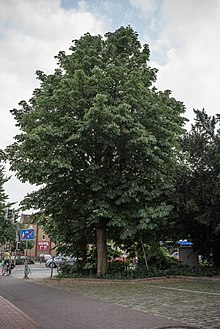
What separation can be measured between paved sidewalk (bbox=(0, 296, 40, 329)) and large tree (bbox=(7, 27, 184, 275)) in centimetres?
726

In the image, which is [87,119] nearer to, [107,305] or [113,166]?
[113,166]

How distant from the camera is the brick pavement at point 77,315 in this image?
24.0 ft

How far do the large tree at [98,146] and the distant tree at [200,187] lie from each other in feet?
2.75

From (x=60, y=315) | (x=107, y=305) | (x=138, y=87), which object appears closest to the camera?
(x=60, y=315)

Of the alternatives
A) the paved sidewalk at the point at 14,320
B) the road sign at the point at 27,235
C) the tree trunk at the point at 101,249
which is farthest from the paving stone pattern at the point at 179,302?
the road sign at the point at 27,235

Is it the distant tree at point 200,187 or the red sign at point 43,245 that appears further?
the red sign at point 43,245

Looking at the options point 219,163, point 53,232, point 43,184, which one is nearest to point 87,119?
point 43,184

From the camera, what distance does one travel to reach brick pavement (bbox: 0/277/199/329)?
7312 millimetres

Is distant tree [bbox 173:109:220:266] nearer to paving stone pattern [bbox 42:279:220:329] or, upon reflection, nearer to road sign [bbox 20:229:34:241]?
paving stone pattern [bbox 42:279:220:329]

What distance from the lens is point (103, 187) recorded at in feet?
57.6

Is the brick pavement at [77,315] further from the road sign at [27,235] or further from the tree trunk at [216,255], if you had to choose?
the tree trunk at [216,255]

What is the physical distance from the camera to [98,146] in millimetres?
17875

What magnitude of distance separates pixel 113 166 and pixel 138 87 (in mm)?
4110

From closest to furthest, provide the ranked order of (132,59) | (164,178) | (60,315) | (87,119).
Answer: (60,315) < (87,119) < (164,178) < (132,59)
